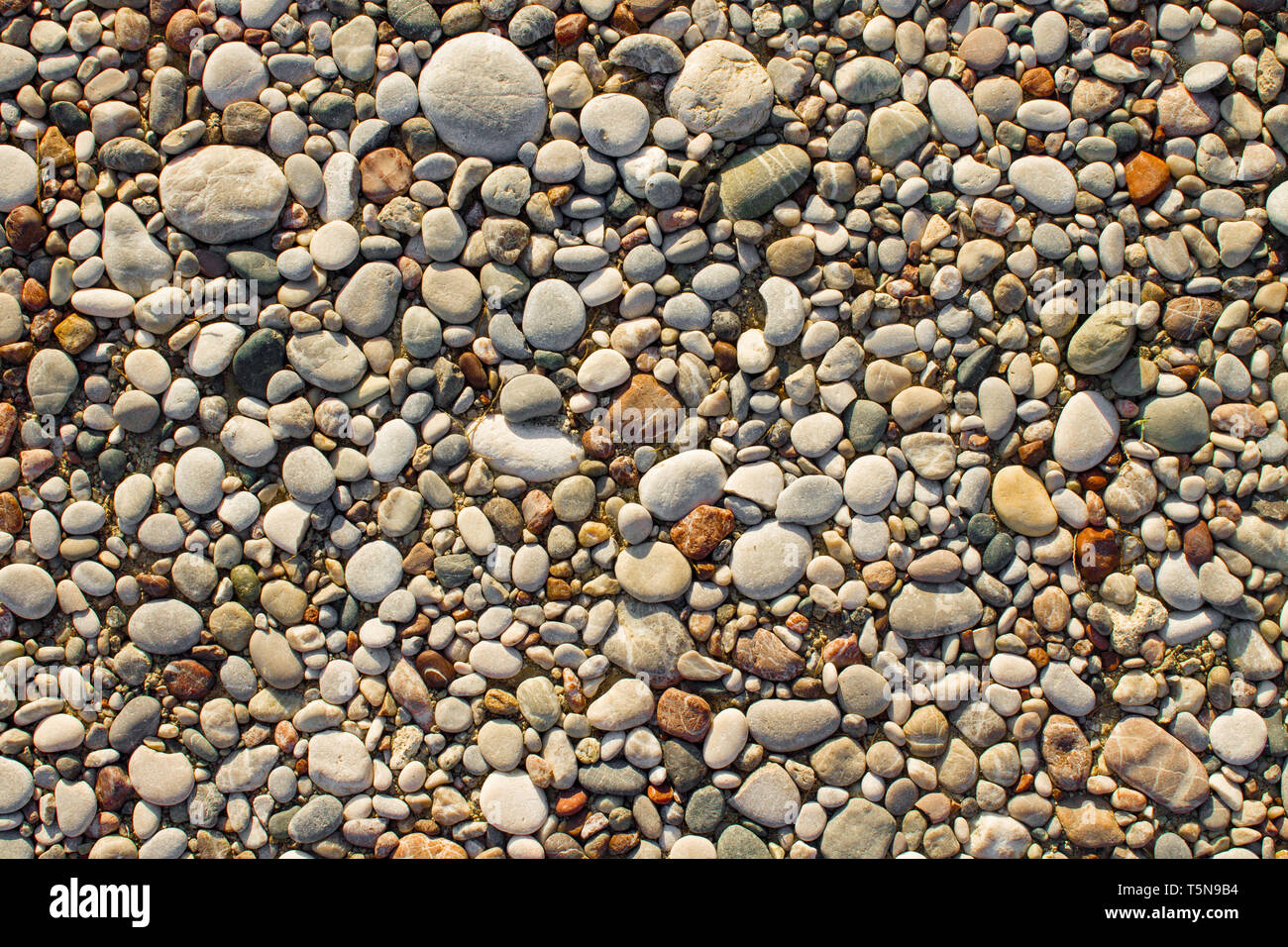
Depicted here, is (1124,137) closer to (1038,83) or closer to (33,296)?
(1038,83)

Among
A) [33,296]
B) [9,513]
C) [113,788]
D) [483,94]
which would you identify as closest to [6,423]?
[9,513]

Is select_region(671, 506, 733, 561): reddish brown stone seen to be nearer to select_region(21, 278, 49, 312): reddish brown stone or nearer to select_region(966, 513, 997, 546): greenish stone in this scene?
select_region(966, 513, 997, 546): greenish stone

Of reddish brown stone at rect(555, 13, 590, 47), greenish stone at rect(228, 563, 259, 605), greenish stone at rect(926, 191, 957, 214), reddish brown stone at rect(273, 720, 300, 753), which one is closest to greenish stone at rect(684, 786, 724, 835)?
reddish brown stone at rect(273, 720, 300, 753)

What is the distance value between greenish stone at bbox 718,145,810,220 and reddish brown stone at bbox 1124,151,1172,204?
927 millimetres

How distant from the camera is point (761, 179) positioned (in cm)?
226

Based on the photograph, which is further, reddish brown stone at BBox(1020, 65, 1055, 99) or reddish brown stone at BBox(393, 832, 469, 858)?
reddish brown stone at BBox(1020, 65, 1055, 99)

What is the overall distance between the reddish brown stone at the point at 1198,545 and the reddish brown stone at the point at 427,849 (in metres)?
2.18

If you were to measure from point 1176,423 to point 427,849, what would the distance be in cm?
237

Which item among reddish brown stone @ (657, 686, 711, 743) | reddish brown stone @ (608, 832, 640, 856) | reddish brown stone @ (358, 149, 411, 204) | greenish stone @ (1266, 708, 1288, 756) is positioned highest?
reddish brown stone @ (358, 149, 411, 204)

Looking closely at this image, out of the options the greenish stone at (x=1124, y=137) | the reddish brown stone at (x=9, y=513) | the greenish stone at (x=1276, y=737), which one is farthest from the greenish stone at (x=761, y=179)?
the reddish brown stone at (x=9, y=513)

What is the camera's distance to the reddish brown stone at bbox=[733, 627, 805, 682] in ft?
7.40

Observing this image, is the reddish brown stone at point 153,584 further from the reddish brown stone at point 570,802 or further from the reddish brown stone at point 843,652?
the reddish brown stone at point 843,652

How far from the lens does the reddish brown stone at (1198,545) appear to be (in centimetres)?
231

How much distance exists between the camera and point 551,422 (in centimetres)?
229
